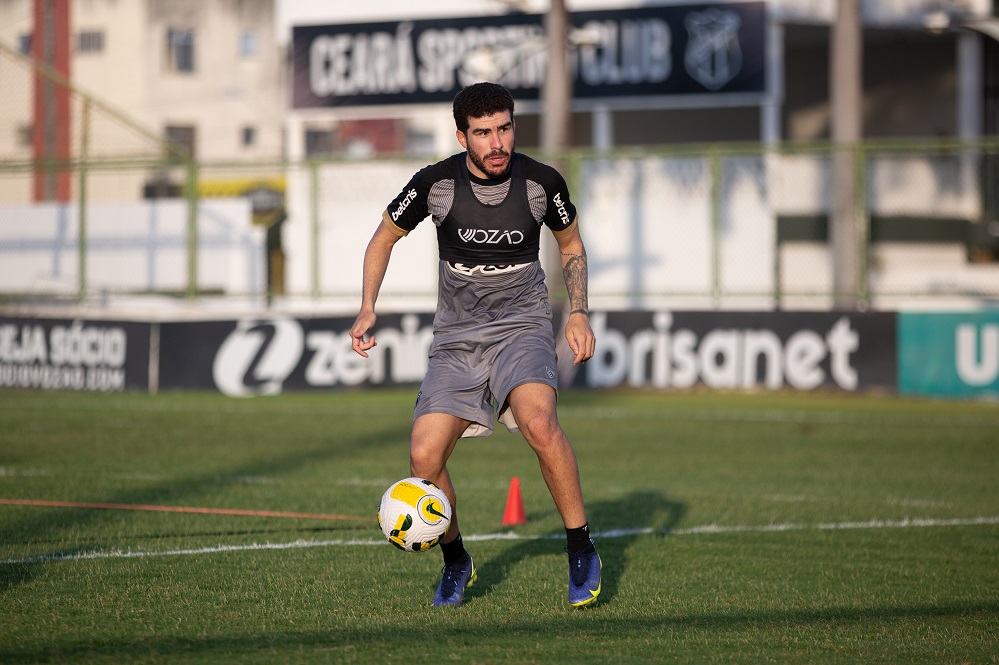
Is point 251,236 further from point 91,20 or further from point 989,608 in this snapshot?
point 91,20

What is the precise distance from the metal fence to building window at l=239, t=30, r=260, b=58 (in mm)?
25781

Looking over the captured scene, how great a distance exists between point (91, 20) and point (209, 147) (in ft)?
21.1

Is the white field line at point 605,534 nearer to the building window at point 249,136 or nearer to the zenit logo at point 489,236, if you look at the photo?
the zenit logo at point 489,236

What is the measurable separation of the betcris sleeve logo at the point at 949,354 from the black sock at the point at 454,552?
41.0ft

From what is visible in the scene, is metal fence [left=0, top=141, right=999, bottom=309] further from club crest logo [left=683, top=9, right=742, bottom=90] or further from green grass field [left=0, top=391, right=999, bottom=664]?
green grass field [left=0, top=391, right=999, bottom=664]

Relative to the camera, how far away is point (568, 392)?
18109mm

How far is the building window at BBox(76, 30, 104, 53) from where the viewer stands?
51406 mm

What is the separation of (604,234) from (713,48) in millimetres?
4901

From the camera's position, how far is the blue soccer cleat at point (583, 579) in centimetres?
580

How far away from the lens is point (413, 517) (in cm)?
561

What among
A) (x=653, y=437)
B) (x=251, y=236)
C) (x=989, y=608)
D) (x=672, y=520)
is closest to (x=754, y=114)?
(x=251, y=236)

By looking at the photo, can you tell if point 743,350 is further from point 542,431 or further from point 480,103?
point 480,103

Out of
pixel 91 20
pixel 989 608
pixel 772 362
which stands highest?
pixel 91 20

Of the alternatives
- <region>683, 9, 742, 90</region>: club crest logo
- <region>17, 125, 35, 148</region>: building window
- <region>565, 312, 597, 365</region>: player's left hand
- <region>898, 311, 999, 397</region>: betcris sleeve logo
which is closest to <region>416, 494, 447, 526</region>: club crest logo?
<region>565, 312, 597, 365</region>: player's left hand
